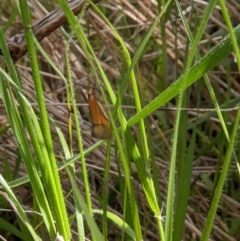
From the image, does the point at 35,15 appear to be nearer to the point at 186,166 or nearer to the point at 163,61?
the point at 163,61

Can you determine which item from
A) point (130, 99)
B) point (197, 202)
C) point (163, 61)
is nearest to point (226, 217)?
point (197, 202)

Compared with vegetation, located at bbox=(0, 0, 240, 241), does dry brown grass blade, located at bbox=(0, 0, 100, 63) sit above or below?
above

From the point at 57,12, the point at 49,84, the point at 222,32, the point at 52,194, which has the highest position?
the point at 57,12

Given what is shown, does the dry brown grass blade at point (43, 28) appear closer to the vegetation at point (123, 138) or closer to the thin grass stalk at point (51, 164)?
the vegetation at point (123, 138)

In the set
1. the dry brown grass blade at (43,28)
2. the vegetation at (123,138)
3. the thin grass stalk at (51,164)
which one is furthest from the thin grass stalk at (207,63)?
the dry brown grass blade at (43,28)

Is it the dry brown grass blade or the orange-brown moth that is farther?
the dry brown grass blade

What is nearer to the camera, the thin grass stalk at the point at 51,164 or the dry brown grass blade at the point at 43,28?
the thin grass stalk at the point at 51,164

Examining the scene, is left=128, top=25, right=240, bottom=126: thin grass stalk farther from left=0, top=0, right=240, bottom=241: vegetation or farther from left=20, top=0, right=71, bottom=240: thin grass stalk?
left=20, top=0, right=71, bottom=240: thin grass stalk

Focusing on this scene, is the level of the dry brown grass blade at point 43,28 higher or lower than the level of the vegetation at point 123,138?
higher

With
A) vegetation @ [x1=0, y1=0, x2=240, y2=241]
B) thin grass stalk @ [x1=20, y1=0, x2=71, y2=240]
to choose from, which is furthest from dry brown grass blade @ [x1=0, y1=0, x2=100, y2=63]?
thin grass stalk @ [x1=20, y1=0, x2=71, y2=240]
